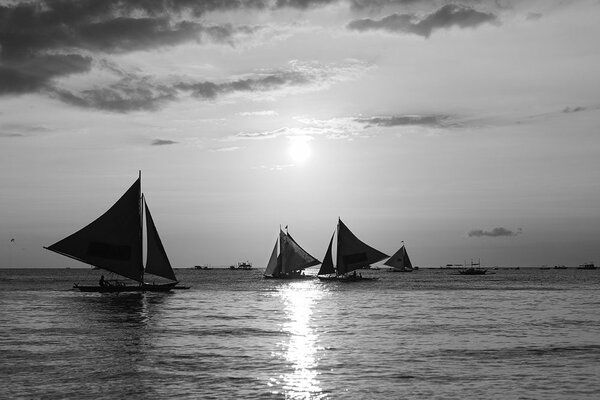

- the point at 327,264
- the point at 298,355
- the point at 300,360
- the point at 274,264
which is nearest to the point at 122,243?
the point at 298,355

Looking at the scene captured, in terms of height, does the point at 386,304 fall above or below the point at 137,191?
below

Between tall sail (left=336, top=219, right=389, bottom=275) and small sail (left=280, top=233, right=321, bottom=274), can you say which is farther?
small sail (left=280, top=233, right=321, bottom=274)

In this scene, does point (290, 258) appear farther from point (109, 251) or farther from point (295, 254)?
point (109, 251)

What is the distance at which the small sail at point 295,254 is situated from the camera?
157 meters

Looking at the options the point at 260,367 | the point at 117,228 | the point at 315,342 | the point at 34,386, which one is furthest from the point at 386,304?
the point at 34,386

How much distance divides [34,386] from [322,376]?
12.8 m

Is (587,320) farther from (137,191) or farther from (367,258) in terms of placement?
(367,258)

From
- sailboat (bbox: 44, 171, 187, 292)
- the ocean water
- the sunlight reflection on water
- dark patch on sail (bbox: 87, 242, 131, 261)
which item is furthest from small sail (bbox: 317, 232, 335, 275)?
the sunlight reflection on water

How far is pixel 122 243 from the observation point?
80062 millimetres

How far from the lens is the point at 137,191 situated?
8306 cm

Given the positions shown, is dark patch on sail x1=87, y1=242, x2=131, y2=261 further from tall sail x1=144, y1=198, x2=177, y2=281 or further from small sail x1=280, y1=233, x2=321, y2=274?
small sail x1=280, y1=233, x2=321, y2=274

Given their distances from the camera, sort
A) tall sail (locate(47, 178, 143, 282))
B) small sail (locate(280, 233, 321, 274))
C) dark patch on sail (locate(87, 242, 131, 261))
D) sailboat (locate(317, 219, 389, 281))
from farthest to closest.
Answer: small sail (locate(280, 233, 321, 274)), sailboat (locate(317, 219, 389, 281)), dark patch on sail (locate(87, 242, 131, 261)), tall sail (locate(47, 178, 143, 282))

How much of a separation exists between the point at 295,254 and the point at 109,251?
3211 inches

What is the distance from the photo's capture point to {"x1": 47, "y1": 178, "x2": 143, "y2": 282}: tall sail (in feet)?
254
